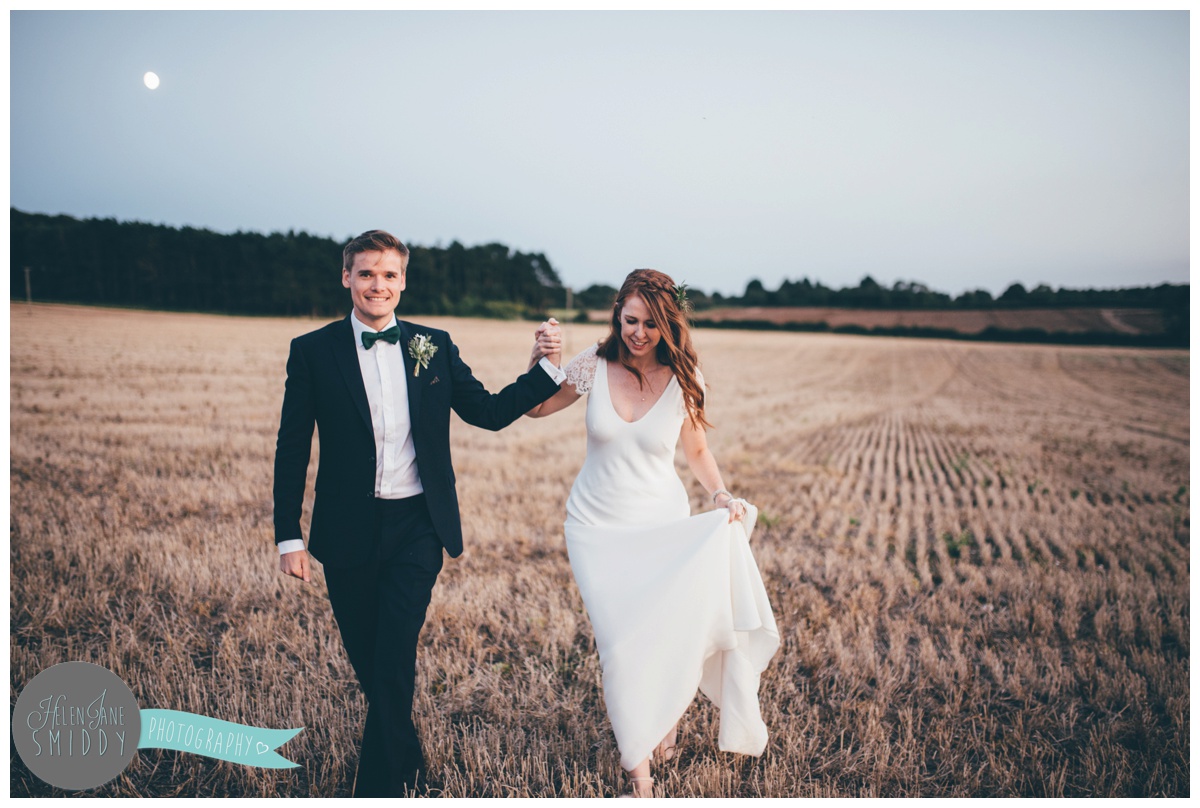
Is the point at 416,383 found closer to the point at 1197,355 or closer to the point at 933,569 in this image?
the point at 1197,355

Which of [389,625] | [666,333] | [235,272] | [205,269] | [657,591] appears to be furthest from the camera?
[235,272]

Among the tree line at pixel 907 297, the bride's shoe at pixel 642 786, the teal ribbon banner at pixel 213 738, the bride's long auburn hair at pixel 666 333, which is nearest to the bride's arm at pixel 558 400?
the bride's long auburn hair at pixel 666 333

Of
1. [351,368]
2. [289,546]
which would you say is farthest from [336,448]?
[289,546]

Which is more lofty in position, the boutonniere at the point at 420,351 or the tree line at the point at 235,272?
the tree line at the point at 235,272

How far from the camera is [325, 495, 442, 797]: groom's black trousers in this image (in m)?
2.79

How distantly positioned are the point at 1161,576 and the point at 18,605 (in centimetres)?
925

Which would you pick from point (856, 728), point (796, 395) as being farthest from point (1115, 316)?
point (856, 728)

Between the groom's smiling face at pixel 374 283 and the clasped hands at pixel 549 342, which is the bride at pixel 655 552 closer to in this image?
the clasped hands at pixel 549 342

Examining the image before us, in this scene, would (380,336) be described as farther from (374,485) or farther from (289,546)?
(289,546)

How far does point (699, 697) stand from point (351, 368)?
2.74 m

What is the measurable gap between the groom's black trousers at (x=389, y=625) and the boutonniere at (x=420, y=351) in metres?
0.61

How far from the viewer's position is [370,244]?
2.79 m

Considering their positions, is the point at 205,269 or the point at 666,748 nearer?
the point at 666,748

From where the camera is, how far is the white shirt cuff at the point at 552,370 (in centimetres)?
323
